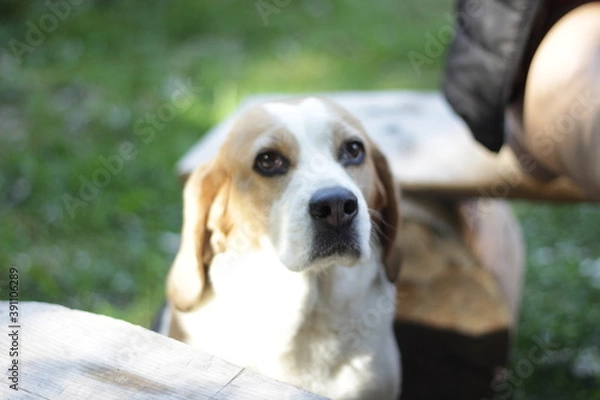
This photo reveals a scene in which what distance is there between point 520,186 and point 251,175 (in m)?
1.24

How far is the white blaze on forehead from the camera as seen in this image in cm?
219

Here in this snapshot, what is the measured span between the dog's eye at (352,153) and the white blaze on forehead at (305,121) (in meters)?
0.06

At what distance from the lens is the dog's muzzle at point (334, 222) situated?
1.96 meters

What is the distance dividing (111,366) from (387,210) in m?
1.16

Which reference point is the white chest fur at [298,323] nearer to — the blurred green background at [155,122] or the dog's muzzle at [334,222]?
the dog's muzzle at [334,222]

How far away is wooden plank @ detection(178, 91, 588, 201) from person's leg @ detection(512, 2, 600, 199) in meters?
0.38

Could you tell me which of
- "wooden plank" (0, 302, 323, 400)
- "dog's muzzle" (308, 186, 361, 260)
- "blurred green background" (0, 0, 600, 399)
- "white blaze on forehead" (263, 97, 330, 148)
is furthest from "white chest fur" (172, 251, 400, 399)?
"blurred green background" (0, 0, 600, 399)

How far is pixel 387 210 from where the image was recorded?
2.41 m

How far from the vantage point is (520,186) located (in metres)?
3.01

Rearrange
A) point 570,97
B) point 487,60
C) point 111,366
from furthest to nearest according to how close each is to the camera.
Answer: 1. point 487,60
2. point 570,97
3. point 111,366

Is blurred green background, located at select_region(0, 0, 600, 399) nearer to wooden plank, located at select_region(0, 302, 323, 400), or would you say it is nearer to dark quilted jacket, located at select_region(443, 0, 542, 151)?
dark quilted jacket, located at select_region(443, 0, 542, 151)

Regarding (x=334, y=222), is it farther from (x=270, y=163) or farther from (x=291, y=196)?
A: (x=270, y=163)

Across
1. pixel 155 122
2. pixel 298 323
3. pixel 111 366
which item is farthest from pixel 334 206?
pixel 155 122

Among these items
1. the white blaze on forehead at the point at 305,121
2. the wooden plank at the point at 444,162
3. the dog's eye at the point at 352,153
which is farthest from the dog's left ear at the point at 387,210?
the wooden plank at the point at 444,162
